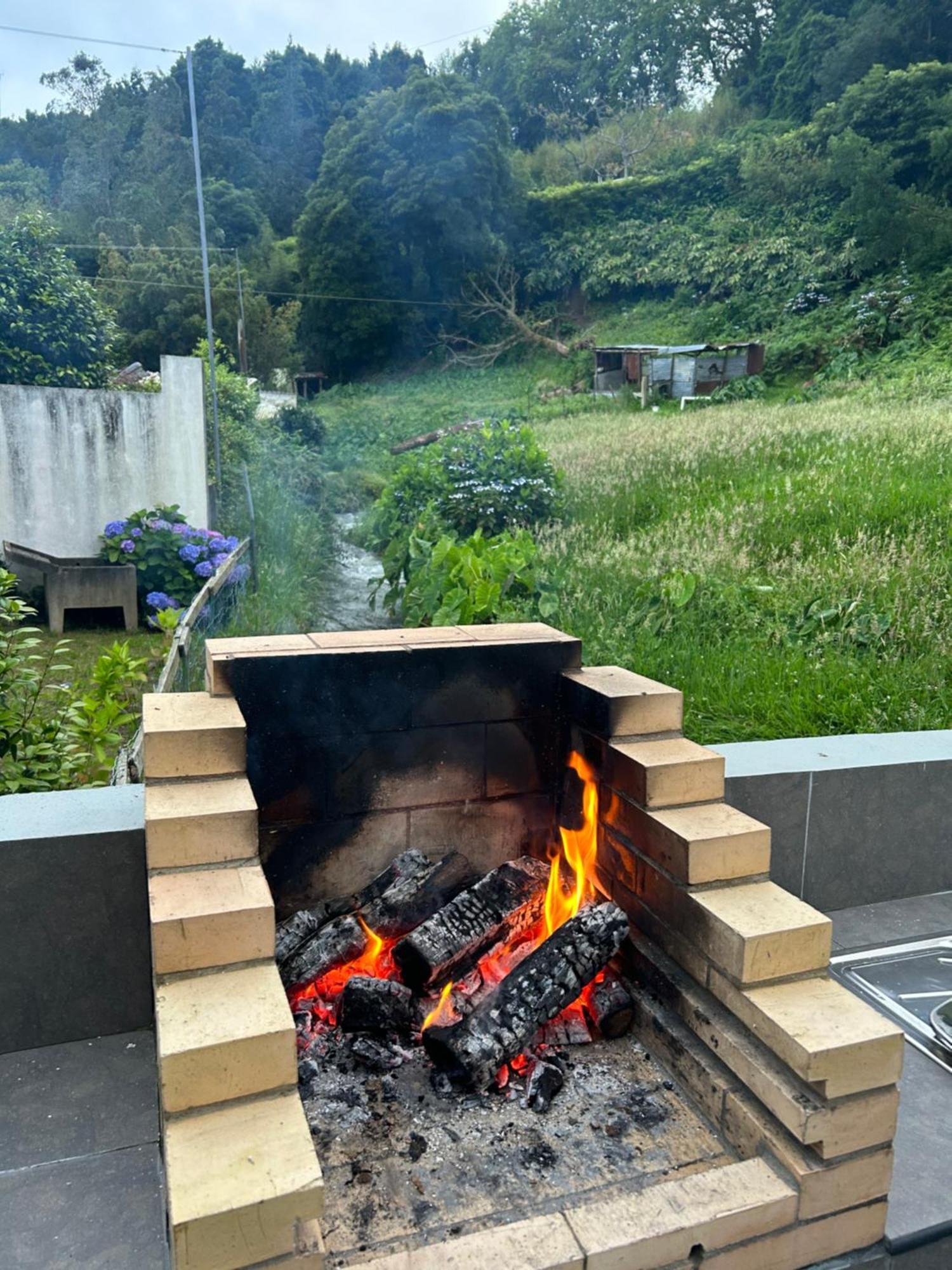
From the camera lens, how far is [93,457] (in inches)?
324

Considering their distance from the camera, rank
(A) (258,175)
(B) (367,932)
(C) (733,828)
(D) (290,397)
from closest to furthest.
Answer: (C) (733,828)
(B) (367,932)
(A) (258,175)
(D) (290,397)

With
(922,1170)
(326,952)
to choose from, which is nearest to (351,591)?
(326,952)

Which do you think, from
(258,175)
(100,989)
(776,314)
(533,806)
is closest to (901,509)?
(533,806)

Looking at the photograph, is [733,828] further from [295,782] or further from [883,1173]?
[295,782]

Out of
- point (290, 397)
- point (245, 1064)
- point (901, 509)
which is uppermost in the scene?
point (290, 397)

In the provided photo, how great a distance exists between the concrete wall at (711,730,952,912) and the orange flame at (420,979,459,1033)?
96 centimetres

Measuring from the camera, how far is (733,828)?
1.91 meters

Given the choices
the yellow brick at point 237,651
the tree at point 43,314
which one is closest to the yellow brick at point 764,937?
the yellow brick at point 237,651

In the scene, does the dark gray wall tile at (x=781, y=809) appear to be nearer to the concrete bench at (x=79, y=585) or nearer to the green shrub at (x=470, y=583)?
the green shrub at (x=470, y=583)

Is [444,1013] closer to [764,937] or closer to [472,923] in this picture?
[472,923]

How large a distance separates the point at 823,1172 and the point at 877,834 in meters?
1.38

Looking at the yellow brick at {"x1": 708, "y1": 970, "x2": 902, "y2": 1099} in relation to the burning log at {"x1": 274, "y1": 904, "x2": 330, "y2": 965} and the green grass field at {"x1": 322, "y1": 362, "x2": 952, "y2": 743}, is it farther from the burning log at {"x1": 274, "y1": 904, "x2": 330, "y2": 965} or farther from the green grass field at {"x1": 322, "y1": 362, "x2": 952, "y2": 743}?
the green grass field at {"x1": 322, "y1": 362, "x2": 952, "y2": 743}

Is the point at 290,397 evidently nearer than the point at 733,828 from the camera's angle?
No

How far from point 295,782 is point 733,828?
106 centimetres
